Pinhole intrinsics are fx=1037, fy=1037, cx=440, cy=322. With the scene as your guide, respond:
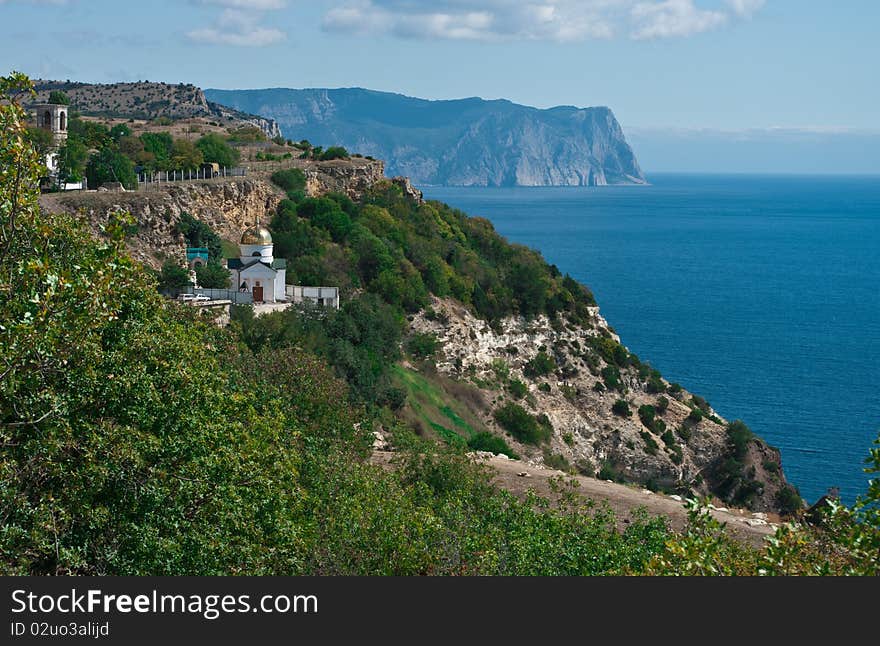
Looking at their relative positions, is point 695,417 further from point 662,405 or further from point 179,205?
point 179,205

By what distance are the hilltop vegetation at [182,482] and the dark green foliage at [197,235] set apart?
1005 inches

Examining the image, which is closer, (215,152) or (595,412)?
(595,412)

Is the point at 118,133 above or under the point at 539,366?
above

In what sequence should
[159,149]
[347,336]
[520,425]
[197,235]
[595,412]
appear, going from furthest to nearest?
[159,149]
[595,412]
[197,235]
[520,425]
[347,336]

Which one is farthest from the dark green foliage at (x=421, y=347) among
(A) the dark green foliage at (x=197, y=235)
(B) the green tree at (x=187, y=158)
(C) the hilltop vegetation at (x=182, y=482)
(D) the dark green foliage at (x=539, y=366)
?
(C) the hilltop vegetation at (x=182, y=482)

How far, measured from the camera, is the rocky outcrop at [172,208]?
169 ft

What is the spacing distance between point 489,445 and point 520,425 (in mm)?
7875

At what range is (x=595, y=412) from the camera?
60.2 meters

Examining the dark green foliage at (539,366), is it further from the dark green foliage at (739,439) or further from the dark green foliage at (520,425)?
the dark green foliage at (739,439)

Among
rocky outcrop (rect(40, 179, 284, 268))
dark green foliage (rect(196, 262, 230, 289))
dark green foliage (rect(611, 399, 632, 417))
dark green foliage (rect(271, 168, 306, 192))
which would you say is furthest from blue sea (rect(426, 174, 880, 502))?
rocky outcrop (rect(40, 179, 284, 268))

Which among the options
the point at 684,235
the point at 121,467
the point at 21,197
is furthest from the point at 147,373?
the point at 684,235

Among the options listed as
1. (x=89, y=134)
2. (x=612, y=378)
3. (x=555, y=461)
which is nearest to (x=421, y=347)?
(x=555, y=461)

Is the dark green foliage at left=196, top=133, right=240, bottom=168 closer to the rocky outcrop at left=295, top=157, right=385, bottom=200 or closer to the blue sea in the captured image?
the rocky outcrop at left=295, top=157, right=385, bottom=200

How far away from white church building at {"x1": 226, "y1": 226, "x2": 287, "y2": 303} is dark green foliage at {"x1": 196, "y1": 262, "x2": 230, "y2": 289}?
44 cm
